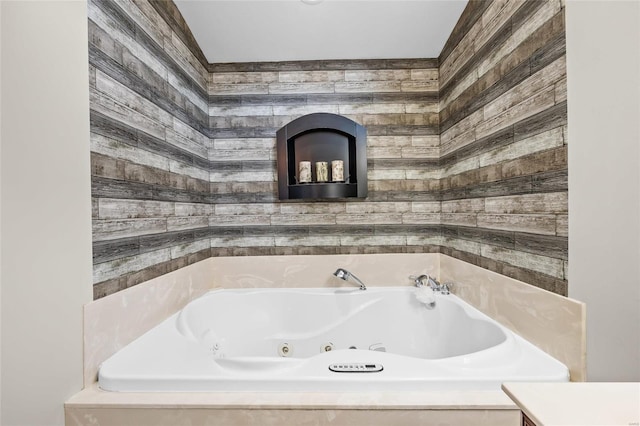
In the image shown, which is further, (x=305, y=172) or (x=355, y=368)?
(x=305, y=172)

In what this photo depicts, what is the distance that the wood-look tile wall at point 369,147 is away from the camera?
121cm

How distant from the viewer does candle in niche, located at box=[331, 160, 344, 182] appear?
7.18 feet

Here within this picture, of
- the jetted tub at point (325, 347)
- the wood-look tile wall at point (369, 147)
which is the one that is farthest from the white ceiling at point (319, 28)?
the jetted tub at point (325, 347)

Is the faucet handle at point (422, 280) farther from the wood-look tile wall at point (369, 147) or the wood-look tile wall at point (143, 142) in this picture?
the wood-look tile wall at point (143, 142)

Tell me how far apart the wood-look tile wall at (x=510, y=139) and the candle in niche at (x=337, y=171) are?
709mm

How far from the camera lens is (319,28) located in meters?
1.99

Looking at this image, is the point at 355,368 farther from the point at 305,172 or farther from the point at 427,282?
the point at 305,172

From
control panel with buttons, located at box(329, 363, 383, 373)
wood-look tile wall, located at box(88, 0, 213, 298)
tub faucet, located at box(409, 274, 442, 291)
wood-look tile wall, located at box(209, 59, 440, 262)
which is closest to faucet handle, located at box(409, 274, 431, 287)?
tub faucet, located at box(409, 274, 442, 291)

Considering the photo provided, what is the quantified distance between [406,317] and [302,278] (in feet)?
2.43
